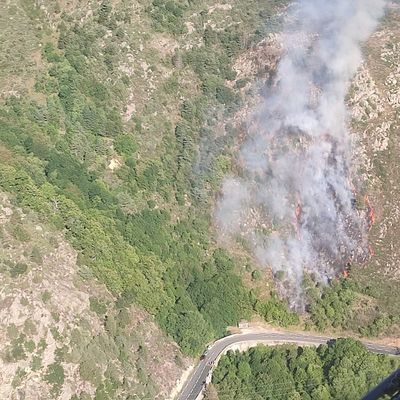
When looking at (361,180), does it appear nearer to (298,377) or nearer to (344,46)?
(344,46)

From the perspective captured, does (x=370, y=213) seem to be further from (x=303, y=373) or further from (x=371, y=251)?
(x=303, y=373)

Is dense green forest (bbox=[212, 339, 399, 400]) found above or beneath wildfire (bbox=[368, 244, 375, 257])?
Result: beneath

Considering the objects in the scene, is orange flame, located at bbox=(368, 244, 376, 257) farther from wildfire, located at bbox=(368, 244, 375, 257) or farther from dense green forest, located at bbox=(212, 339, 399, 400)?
dense green forest, located at bbox=(212, 339, 399, 400)

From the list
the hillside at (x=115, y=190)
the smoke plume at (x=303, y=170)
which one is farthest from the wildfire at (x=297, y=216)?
the hillside at (x=115, y=190)

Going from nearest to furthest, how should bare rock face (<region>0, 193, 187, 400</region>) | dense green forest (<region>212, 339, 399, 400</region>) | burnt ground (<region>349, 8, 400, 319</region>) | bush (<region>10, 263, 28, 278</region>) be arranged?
bare rock face (<region>0, 193, 187, 400</region>), bush (<region>10, 263, 28, 278</region>), dense green forest (<region>212, 339, 399, 400</region>), burnt ground (<region>349, 8, 400, 319</region>)

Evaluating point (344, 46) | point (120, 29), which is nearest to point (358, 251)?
point (344, 46)

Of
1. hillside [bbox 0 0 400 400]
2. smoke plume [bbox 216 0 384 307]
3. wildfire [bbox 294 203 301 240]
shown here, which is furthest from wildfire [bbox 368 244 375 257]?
wildfire [bbox 294 203 301 240]
